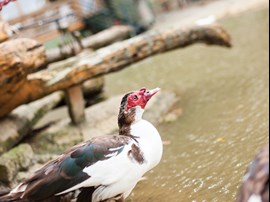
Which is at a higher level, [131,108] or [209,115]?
[131,108]

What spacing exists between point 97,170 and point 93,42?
8989 mm

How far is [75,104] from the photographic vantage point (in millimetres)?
6910

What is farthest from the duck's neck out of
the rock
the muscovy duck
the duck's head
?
the rock

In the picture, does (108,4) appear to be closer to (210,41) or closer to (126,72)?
(126,72)

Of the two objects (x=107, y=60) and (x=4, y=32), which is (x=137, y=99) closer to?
(x=4, y=32)

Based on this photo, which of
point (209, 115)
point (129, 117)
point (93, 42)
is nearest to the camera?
point (129, 117)

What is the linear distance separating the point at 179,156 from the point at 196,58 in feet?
18.0

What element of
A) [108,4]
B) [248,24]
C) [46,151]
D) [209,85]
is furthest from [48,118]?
[108,4]

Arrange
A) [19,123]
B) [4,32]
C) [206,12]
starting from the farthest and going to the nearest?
[206,12] → [19,123] → [4,32]

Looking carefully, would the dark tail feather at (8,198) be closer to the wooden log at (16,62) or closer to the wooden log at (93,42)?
the wooden log at (16,62)

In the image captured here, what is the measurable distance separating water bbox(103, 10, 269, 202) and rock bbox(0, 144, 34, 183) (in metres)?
1.38

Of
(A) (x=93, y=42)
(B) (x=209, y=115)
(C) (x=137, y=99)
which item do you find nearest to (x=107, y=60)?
(B) (x=209, y=115)

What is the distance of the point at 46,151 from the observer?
20.2ft

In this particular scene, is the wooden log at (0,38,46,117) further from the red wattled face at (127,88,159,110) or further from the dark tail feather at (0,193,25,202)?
the dark tail feather at (0,193,25,202)
